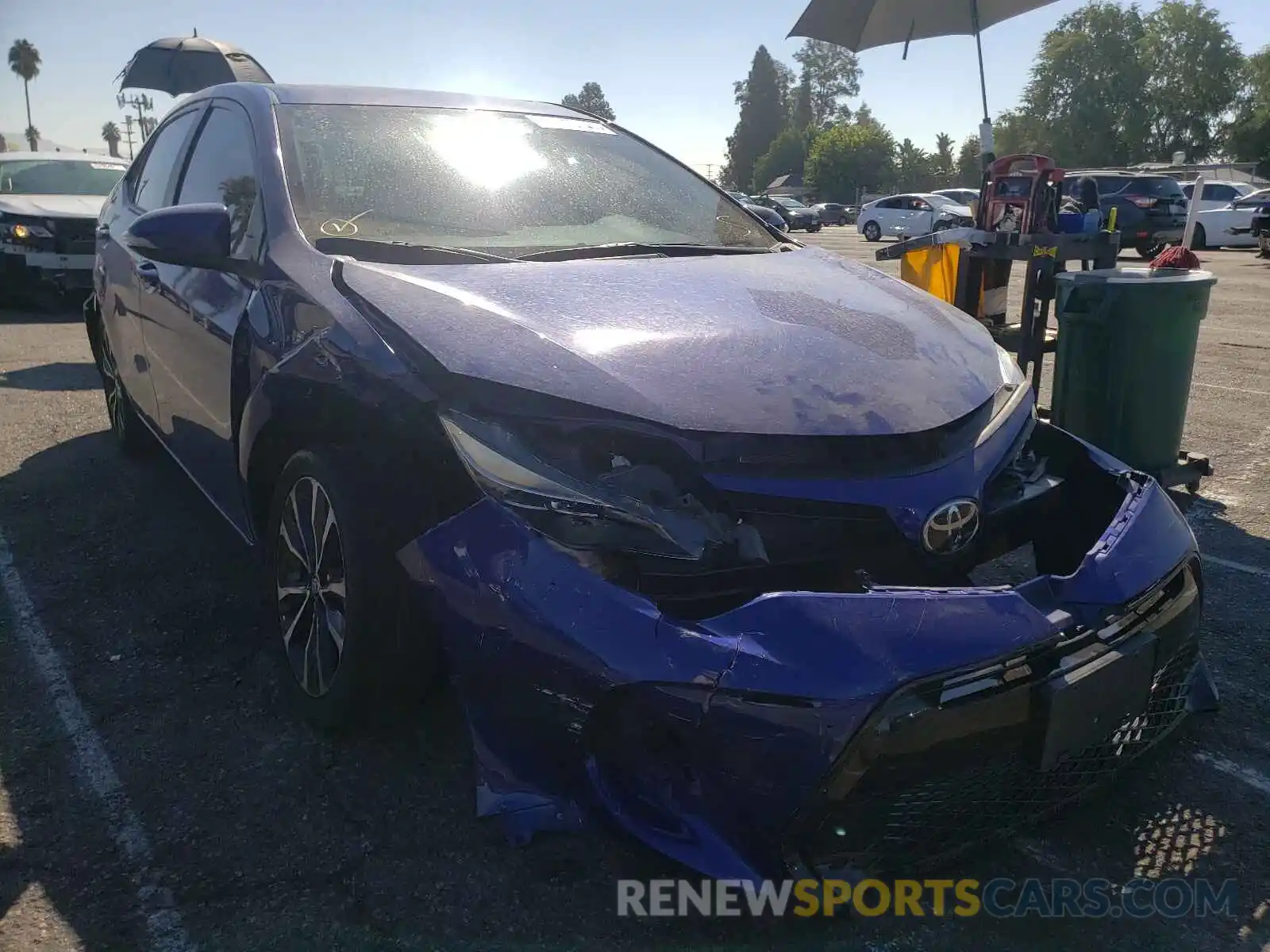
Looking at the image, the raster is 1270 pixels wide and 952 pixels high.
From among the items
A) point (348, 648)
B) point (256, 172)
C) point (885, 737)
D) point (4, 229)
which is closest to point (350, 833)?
point (348, 648)

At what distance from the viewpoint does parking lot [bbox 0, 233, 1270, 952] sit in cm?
192

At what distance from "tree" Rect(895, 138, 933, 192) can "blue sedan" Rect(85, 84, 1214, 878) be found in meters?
76.0

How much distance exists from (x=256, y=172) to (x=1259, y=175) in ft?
202

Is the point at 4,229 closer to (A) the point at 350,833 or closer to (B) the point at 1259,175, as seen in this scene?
(A) the point at 350,833

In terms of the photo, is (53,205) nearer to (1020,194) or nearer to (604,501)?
(1020,194)

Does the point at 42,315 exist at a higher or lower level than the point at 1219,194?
lower

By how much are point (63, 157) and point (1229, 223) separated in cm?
2242

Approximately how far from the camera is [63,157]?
10859mm

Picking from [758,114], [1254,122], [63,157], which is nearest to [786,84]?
[758,114]

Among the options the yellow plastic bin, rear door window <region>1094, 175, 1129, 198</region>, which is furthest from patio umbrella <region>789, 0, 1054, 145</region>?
rear door window <region>1094, 175, 1129, 198</region>

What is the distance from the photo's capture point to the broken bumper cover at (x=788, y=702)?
64.2 inches

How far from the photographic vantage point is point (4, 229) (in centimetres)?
945

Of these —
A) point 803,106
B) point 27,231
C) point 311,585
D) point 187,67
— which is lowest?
point 311,585

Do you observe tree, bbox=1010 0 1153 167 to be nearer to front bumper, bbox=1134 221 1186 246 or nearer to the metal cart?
front bumper, bbox=1134 221 1186 246
